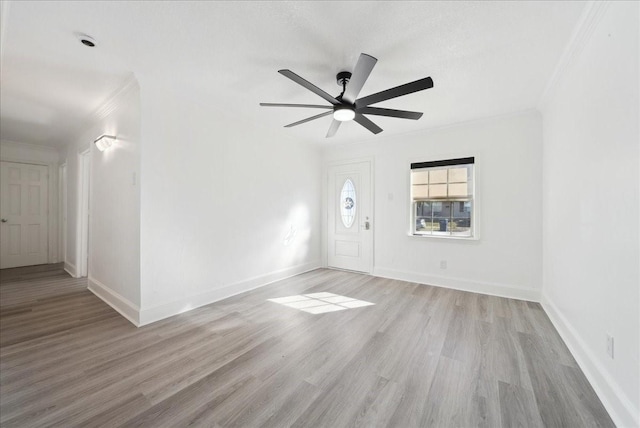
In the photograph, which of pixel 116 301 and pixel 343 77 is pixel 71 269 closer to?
pixel 116 301

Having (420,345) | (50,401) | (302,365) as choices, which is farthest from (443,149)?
(50,401)

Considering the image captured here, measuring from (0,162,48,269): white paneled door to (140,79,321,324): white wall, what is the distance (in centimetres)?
516

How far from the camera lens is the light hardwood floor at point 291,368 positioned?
60.6 inches

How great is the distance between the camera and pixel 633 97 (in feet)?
4.62

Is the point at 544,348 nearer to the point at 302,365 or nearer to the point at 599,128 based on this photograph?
the point at 599,128

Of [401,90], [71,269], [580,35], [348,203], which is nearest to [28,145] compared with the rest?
[71,269]

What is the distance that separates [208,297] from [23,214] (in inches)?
213

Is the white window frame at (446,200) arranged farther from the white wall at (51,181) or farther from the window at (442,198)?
the white wall at (51,181)

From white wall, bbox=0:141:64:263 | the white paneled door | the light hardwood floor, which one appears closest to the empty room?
the light hardwood floor

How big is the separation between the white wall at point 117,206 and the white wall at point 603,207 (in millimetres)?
3911

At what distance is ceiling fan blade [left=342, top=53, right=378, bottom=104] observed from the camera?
1.76 metres

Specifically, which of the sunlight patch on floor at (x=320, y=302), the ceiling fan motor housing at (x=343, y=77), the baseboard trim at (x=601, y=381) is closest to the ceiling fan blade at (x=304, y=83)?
the ceiling fan motor housing at (x=343, y=77)

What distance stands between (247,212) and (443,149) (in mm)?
3278

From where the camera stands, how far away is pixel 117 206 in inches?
124
